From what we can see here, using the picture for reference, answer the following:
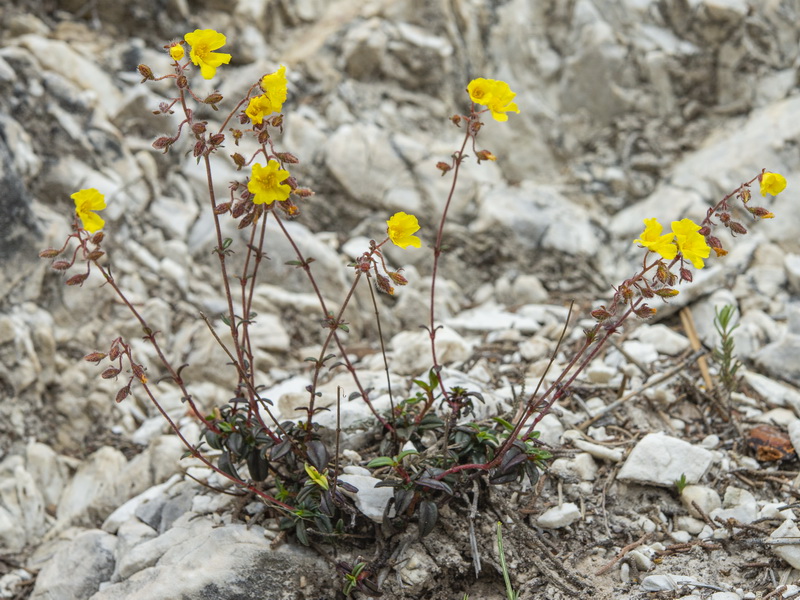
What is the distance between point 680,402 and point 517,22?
16.0 ft

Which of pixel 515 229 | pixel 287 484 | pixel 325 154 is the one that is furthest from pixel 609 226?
pixel 287 484

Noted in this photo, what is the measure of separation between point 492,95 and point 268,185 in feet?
3.14

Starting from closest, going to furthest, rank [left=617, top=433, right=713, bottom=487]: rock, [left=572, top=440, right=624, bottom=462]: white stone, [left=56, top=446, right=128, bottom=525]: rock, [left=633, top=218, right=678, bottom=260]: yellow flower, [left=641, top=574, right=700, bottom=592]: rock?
[left=633, top=218, right=678, bottom=260]: yellow flower
[left=641, top=574, right=700, bottom=592]: rock
[left=617, top=433, right=713, bottom=487]: rock
[left=572, top=440, right=624, bottom=462]: white stone
[left=56, top=446, right=128, bottom=525]: rock

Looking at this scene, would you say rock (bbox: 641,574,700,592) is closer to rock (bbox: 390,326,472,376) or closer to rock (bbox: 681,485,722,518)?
rock (bbox: 681,485,722,518)

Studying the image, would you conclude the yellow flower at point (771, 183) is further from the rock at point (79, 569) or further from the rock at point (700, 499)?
the rock at point (79, 569)

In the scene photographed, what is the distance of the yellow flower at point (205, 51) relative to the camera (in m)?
2.25

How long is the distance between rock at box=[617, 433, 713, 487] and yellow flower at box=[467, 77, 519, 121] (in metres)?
1.57

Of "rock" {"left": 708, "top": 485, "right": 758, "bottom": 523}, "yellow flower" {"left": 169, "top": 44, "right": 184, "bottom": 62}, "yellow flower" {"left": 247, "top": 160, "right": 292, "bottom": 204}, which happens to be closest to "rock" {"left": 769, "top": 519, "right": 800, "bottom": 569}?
"rock" {"left": 708, "top": 485, "right": 758, "bottom": 523}

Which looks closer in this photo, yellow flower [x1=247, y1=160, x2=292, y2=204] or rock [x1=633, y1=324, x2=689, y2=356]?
yellow flower [x1=247, y1=160, x2=292, y2=204]

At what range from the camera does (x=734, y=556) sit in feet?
8.44

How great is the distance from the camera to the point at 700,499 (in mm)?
2797

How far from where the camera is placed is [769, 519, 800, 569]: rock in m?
2.41

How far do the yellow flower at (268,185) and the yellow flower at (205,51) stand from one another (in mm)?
387

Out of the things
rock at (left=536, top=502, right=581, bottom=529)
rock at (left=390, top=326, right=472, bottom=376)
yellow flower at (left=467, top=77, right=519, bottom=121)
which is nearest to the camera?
yellow flower at (left=467, top=77, right=519, bottom=121)
